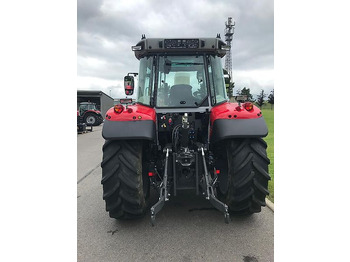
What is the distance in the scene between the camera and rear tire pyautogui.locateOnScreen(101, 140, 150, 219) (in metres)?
2.70

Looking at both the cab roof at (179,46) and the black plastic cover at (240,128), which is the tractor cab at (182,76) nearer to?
the cab roof at (179,46)

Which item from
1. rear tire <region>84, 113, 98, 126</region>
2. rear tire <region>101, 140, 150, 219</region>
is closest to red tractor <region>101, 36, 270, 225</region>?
rear tire <region>101, 140, 150, 219</region>

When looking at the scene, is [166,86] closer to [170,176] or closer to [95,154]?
[170,176]

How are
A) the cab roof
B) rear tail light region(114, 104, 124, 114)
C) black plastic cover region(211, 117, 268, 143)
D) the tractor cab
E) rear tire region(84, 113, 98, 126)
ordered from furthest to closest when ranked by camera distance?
rear tire region(84, 113, 98, 126)
the tractor cab
the cab roof
rear tail light region(114, 104, 124, 114)
black plastic cover region(211, 117, 268, 143)

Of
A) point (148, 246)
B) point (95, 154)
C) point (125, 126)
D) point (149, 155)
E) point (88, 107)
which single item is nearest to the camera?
point (148, 246)

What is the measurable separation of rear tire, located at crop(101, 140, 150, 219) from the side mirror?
34.1 inches

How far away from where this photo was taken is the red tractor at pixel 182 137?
2.70 m

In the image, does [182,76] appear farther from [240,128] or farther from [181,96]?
[240,128]

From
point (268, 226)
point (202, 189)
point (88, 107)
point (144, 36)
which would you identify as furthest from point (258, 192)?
point (88, 107)

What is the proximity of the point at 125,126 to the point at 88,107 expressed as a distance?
1919 centimetres

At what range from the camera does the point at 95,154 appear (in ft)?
25.7

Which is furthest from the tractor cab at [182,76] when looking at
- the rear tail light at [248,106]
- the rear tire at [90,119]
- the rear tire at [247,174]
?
the rear tire at [90,119]

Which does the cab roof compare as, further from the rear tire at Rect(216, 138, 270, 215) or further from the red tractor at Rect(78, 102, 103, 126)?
the red tractor at Rect(78, 102, 103, 126)

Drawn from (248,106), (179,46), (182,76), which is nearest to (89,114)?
(182,76)
